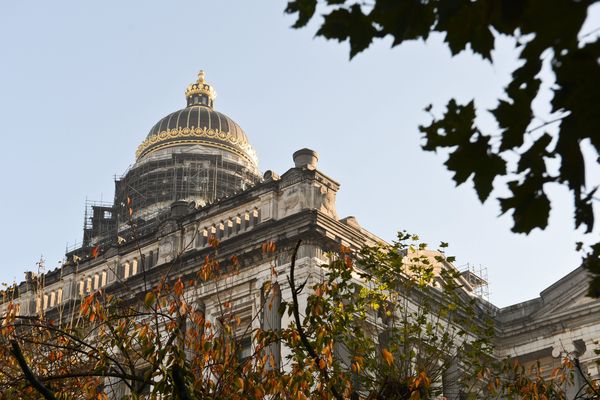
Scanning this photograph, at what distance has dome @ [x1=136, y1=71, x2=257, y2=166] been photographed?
52938 mm

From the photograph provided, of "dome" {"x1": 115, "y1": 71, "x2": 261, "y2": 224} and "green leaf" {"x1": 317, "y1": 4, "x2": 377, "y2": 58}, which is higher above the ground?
"dome" {"x1": 115, "y1": 71, "x2": 261, "y2": 224}

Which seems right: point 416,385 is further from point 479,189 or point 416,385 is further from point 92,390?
point 479,189

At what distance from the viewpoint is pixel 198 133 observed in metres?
53.1

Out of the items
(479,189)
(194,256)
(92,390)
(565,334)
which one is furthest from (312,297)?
(565,334)

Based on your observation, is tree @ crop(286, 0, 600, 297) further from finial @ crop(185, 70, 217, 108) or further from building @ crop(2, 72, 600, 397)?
finial @ crop(185, 70, 217, 108)

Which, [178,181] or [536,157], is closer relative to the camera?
[536,157]

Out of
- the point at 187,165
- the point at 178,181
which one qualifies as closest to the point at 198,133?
the point at 187,165

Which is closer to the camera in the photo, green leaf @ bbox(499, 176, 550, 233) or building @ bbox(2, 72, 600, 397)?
green leaf @ bbox(499, 176, 550, 233)

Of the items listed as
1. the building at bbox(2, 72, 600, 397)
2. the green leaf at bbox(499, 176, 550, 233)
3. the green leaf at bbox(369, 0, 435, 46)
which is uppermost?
the building at bbox(2, 72, 600, 397)

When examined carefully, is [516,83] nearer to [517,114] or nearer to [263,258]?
[517,114]

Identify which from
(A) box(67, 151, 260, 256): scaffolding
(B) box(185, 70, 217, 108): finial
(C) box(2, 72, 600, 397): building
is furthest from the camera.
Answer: (B) box(185, 70, 217, 108): finial

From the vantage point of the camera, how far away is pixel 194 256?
31.1 meters

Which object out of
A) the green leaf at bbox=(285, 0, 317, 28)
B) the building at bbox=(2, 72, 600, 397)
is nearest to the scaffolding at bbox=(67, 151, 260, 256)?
the building at bbox=(2, 72, 600, 397)

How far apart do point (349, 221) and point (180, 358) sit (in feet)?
59.5
